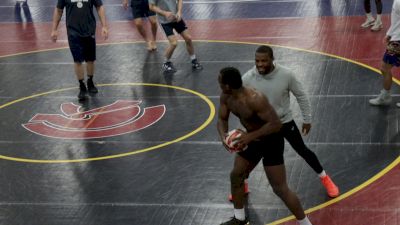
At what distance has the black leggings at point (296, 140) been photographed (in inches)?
282

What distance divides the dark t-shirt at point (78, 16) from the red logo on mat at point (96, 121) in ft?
3.90

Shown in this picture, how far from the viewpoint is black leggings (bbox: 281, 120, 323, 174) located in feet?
23.5

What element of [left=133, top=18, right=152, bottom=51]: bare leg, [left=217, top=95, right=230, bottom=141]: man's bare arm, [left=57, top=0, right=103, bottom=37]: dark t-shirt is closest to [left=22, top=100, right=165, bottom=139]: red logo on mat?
[left=57, top=0, right=103, bottom=37]: dark t-shirt

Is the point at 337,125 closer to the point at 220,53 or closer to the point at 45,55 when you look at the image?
the point at 220,53

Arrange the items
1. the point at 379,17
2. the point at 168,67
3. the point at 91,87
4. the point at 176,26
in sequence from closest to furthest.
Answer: the point at 91,87
the point at 176,26
the point at 168,67
the point at 379,17

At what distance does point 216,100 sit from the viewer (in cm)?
1099

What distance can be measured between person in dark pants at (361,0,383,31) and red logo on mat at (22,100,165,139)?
5.28 metres

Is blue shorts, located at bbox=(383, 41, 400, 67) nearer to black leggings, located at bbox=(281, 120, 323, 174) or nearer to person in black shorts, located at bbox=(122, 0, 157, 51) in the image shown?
black leggings, located at bbox=(281, 120, 323, 174)

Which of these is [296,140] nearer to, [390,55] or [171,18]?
[390,55]

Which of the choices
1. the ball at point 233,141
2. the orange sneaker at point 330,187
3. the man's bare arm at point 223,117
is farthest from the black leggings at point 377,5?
the ball at point 233,141

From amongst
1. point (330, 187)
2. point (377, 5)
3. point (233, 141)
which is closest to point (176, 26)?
point (377, 5)

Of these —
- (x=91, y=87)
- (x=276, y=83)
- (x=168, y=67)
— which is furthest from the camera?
(x=168, y=67)

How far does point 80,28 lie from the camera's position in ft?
36.9

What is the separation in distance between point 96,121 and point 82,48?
60.9 inches
